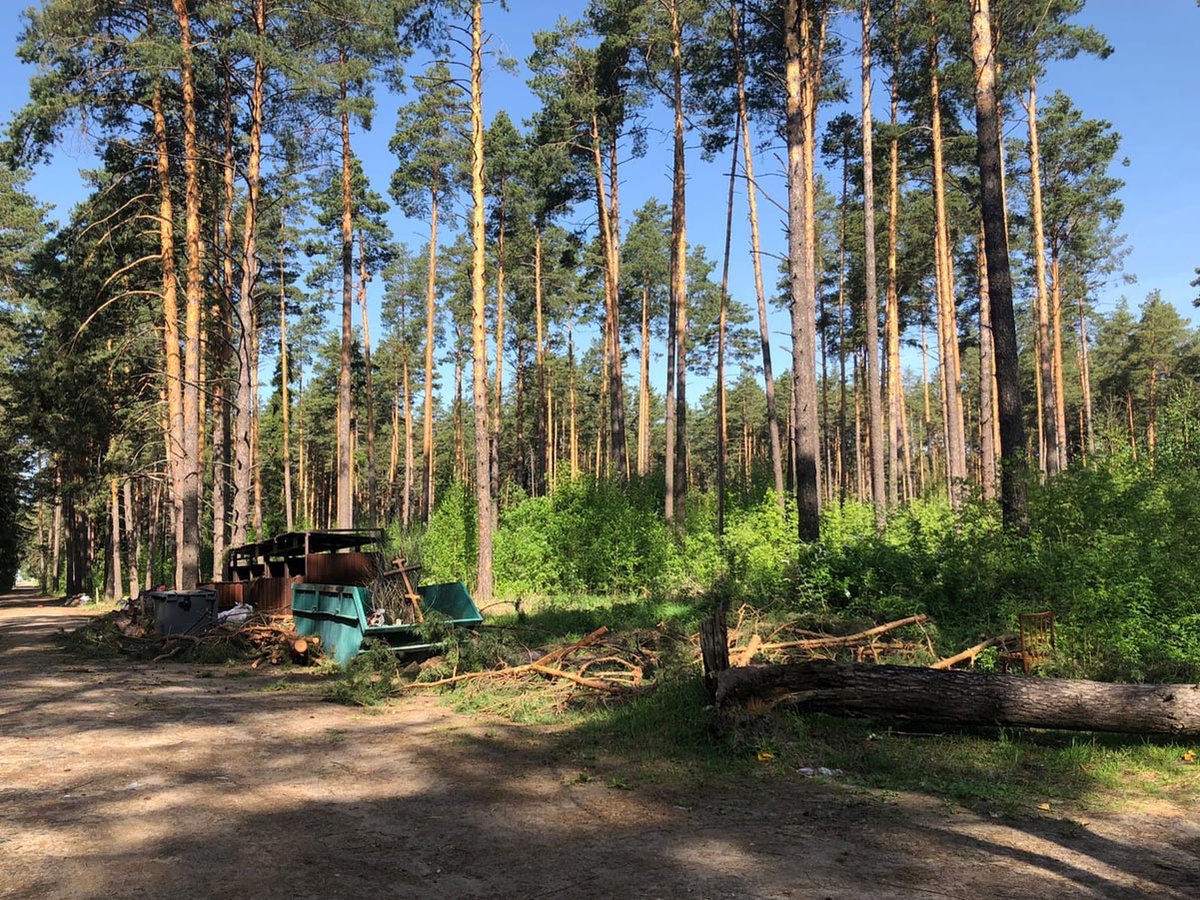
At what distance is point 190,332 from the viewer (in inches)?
679

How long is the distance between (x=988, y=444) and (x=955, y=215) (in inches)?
422

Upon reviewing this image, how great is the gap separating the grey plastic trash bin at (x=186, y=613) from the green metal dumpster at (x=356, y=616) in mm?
2654

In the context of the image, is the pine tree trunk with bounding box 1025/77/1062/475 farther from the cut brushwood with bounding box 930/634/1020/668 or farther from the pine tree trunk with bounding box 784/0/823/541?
the cut brushwood with bounding box 930/634/1020/668

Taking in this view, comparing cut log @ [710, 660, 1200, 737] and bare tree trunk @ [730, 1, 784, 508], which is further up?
bare tree trunk @ [730, 1, 784, 508]

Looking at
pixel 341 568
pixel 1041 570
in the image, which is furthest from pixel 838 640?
pixel 341 568

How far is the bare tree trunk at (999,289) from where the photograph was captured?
1047 cm

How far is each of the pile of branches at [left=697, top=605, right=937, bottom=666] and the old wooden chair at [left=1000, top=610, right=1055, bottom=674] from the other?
802 millimetres

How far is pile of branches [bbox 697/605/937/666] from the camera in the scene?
8.30 m

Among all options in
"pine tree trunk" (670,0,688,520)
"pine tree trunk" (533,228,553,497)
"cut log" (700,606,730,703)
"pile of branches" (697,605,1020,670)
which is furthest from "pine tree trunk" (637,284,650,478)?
"cut log" (700,606,730,703)

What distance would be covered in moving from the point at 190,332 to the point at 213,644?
321 inches

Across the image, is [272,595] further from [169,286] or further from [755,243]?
[755,243]

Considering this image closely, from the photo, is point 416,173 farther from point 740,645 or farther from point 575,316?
point 740,645

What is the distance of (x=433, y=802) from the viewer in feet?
17.1

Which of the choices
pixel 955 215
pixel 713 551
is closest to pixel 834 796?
pixel 713 551
